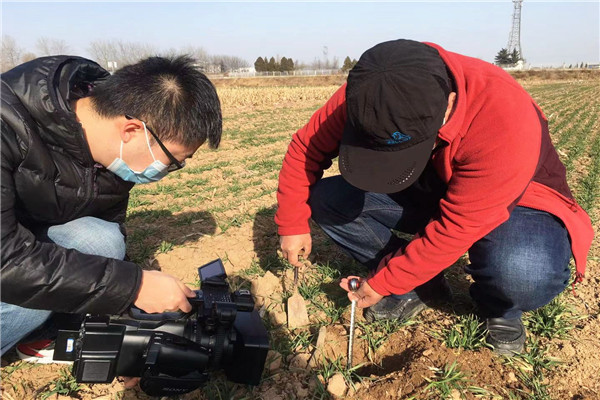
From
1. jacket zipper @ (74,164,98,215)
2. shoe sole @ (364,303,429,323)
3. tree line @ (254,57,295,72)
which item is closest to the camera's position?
jacket zipper @ (74,164,98,215)

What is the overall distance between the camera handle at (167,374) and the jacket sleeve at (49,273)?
220 mm

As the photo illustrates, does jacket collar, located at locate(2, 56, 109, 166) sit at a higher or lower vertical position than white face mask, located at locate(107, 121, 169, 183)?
higher

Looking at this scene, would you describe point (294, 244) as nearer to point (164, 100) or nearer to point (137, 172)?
point (137, 172)

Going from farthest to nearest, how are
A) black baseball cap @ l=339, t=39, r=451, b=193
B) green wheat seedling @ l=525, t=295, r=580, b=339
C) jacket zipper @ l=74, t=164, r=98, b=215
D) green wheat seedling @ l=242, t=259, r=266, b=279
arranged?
green wheat seedling @ l=242, t=259, r=266, b=279
green wheat seedling @ l=525, t=295, r=580, b=339
jacket zipper @ l=74, t=164, r=98, b=215
black baseball cap @ l=339, t=39, r=451, b=193

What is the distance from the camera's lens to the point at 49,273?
5.32 feet

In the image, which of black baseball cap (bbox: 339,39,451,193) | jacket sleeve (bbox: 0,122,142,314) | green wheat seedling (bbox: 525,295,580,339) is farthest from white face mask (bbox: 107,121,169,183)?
green wheat seedling (bbox: 525,295,580,339)

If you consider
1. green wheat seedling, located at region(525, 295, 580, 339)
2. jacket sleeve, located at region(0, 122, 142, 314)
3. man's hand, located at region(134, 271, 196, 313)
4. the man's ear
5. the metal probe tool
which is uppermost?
the man's ear

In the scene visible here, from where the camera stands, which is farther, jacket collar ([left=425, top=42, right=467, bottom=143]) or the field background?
the field background

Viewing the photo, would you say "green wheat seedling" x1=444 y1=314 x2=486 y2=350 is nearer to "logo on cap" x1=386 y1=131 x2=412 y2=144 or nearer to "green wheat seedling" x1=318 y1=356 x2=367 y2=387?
"green wheat seedling" x1=318 y1=356 x2=367 y2=387

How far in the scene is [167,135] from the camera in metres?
1.88

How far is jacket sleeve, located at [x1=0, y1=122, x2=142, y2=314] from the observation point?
1.58 metres

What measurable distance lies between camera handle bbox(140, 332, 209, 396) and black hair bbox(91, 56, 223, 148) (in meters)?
0.83

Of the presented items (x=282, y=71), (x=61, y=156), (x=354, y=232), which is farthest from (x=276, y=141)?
(x=282, y=71)

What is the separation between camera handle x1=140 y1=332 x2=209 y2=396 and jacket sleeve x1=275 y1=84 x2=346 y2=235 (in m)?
0.95
